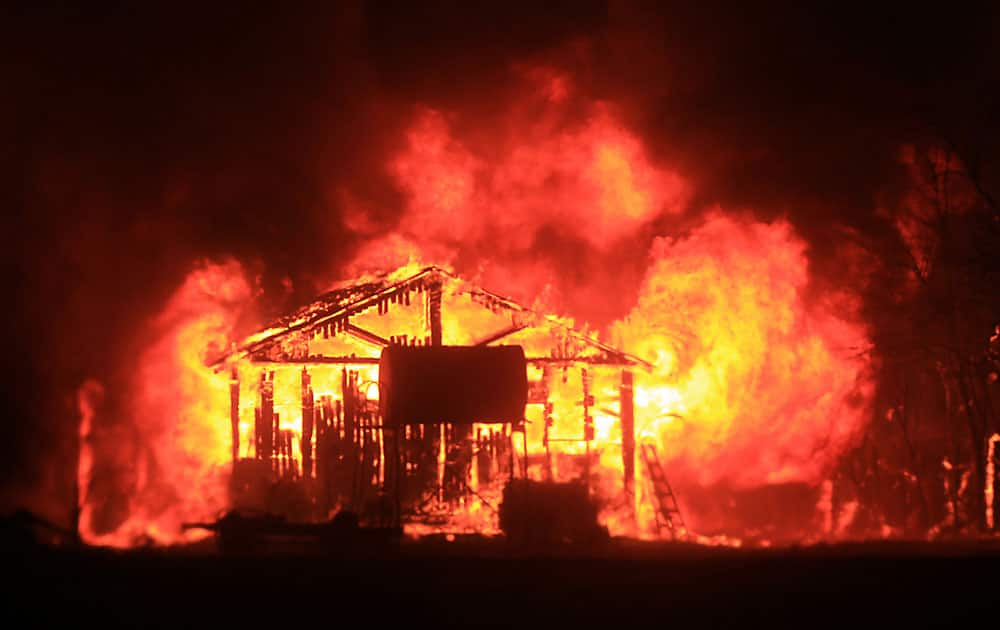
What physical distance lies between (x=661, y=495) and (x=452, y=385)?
584 centimetres

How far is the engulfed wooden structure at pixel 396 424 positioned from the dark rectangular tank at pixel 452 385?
0.29m

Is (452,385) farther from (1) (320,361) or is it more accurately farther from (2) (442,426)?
(1) (320,361)

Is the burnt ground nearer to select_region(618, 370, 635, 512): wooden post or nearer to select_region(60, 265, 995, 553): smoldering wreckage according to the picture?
select_region(60, 265, 995, 553): smoldering wreckage

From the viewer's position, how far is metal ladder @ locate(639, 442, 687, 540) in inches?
1082

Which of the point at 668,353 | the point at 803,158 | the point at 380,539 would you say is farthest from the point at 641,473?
the point at 803,158

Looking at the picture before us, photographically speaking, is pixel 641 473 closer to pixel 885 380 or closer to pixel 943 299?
Answer: pixel 885 380

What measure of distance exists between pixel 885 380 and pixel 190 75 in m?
23.9

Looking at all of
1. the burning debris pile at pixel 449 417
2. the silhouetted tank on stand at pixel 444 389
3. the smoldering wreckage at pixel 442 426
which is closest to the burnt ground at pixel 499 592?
the smoldering wreckage at pixel 442 426

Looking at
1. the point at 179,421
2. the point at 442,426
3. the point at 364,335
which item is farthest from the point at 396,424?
the point at 179,421

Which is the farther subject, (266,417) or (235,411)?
(266,417)

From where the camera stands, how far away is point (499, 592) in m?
18.2

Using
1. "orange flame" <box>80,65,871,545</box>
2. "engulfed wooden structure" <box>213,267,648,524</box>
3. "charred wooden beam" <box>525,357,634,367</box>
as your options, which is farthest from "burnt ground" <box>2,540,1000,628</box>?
"charred wooden beam" <box>525,357,634,367</box>

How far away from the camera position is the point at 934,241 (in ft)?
115

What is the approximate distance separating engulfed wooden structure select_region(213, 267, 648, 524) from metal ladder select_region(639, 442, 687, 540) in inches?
23.3
